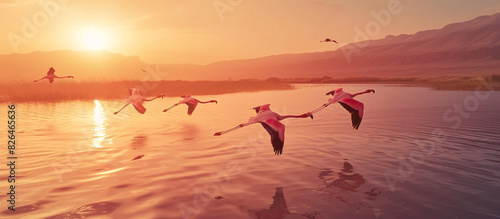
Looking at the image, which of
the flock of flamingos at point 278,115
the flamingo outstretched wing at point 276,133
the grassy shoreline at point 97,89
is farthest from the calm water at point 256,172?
the grassy shoreline at point 97,89

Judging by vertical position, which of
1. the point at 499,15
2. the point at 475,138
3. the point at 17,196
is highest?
the point at 499,15

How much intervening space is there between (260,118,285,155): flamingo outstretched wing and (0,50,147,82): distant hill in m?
125

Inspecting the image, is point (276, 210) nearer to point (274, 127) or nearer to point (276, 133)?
point (276, 133)

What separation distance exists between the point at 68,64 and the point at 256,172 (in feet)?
475

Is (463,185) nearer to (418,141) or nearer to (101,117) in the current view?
(418,141)

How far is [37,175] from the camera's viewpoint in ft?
23.7

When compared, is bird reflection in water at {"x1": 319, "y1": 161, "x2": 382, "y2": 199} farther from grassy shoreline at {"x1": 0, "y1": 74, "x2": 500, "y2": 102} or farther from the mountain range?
the mountain range

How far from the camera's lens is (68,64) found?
135 metres

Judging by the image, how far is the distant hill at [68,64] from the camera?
422ft

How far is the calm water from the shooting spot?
5621 millimetres

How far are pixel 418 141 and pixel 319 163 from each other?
4.40 m

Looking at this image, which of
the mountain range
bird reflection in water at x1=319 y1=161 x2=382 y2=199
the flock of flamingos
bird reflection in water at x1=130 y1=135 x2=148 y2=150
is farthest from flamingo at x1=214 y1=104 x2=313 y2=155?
the mountain range

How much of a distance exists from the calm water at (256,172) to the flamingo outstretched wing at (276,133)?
69cm

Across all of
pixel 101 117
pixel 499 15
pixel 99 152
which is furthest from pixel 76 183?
pixel 499 15
